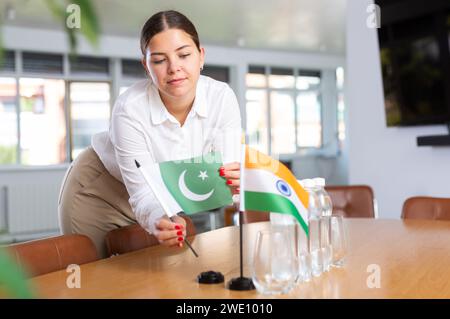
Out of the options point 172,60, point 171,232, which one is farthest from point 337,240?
point 172,60

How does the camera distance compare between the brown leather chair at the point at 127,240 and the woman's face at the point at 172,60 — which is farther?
the brown leather chair at the point at 127,240

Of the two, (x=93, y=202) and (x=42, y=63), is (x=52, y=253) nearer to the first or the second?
(x=93, y=202)

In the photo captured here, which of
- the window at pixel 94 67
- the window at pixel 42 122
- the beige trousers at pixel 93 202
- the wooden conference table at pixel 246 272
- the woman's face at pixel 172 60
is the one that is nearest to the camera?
the wooden conference table at pixel 246 272

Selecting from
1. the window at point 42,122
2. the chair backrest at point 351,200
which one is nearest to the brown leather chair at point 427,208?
the chair backrest at point 351,200

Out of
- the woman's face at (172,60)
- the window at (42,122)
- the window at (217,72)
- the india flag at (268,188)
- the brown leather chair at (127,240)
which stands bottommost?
the brown leather chair at (127,240)

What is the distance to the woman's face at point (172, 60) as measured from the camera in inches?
61.6

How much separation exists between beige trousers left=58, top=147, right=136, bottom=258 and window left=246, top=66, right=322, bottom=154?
8004mm

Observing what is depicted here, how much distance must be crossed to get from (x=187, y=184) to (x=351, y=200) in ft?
5.66

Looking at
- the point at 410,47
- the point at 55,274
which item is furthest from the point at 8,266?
the point at 410,47

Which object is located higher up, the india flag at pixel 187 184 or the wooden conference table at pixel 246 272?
the india flag at pixel 187 184

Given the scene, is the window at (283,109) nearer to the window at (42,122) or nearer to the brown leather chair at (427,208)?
the window at (42,122)

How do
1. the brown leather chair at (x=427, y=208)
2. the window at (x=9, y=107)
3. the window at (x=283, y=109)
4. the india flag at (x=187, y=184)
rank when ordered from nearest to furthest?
the india flag at (x=187, y=184)
the brown leather chair at (x=427, y=208)
the window at (x=9, y=107)
the window at (x=283, y=109)

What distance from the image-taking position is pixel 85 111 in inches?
328

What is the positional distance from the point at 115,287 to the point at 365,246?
0.87 meters
